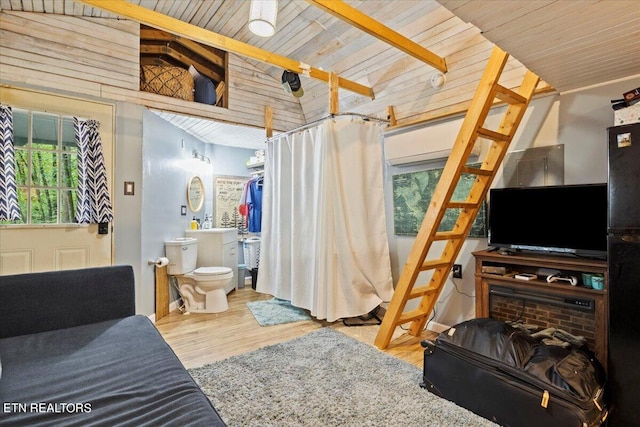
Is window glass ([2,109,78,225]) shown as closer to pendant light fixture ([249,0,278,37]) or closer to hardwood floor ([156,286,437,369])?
hardwood floor ([156,286,437,369])

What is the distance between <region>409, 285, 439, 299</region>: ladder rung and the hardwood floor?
45cm

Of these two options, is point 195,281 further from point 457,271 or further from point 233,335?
point 457,271

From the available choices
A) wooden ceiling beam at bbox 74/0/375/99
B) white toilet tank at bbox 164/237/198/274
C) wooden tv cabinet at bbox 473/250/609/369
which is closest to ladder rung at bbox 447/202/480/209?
wooden tv cabinet at bbox 473/250/609/369

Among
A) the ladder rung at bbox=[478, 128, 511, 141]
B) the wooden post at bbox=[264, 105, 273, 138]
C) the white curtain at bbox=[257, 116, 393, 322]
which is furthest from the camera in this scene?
the wooden post at bbox=[264, 105, 273, 138]

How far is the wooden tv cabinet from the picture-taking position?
1.84 meters

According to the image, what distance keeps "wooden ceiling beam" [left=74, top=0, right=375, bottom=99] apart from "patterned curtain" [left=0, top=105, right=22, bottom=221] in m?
1.32

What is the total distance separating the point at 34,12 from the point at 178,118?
1.38 meters

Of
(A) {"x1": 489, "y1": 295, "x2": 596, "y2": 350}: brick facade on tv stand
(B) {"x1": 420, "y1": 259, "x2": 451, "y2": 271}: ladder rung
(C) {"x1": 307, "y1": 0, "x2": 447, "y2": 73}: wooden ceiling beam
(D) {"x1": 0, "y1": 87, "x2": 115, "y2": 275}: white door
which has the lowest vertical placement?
(A) {"x1": 489, "y1": 295, "x2": 596, "y2": 350}: brick facade on tv stand

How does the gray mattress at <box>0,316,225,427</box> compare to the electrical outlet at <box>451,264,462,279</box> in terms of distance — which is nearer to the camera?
the gray mattress at <box>0,316,225,427</box>

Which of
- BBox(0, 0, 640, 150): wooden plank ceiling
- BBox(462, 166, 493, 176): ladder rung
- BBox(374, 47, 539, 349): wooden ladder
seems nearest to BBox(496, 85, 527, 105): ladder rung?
BBox(374, 47, 539, 349): wooden ladder

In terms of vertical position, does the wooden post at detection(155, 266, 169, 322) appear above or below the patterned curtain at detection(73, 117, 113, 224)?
below

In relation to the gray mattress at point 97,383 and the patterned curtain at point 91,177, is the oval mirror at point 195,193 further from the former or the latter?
the gray mattress at point 97,383

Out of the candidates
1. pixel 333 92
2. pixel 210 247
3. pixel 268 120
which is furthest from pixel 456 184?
pixel 210 247

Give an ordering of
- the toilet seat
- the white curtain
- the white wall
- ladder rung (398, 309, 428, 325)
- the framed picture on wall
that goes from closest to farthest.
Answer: the white wall → ladder rung (398, 309, 428, 325) → the white curtain → the toilet seat → the framed picture on wall
